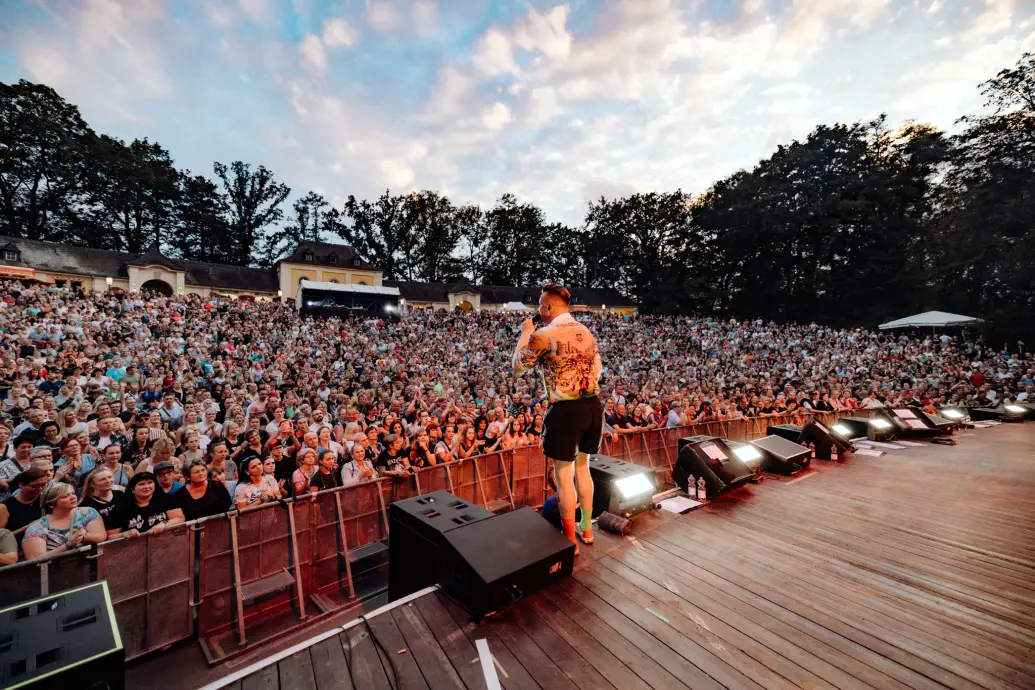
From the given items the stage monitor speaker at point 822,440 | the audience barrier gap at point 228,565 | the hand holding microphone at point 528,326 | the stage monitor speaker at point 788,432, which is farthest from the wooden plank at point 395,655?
the stage monitor speaker at point 822,440

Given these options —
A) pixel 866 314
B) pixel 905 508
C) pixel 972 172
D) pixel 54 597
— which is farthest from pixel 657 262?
pixel 54 597

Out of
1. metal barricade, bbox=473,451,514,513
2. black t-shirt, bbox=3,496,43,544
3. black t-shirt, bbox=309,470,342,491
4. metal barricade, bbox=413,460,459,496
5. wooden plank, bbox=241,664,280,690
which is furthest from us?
metal barricade, bbox=473,451,514,513

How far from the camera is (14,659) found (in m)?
1.62

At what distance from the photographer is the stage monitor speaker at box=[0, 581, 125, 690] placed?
1606 mm

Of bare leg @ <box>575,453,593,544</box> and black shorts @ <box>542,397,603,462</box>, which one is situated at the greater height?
black shorts @ <box>542,397,603,462</box>

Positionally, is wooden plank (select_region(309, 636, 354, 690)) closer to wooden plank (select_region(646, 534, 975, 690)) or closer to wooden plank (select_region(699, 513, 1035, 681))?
wooden plank (select_region(646, 534, 975, 690))

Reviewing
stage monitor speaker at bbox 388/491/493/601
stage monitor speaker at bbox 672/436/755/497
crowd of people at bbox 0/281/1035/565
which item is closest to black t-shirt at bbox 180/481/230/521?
crowd of people at bbox 0/281/1035/565

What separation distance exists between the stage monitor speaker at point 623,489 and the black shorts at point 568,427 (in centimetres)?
119

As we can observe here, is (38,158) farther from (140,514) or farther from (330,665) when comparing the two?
(330,665)

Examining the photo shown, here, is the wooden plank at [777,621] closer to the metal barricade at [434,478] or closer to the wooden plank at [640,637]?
the wooden plank at [640,637]

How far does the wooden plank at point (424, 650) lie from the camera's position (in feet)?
6.45

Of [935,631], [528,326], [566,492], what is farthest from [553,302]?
[935,631]

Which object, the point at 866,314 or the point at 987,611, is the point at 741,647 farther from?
the point at 866,314

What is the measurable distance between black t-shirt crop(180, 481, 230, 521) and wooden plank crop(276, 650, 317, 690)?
257cm
